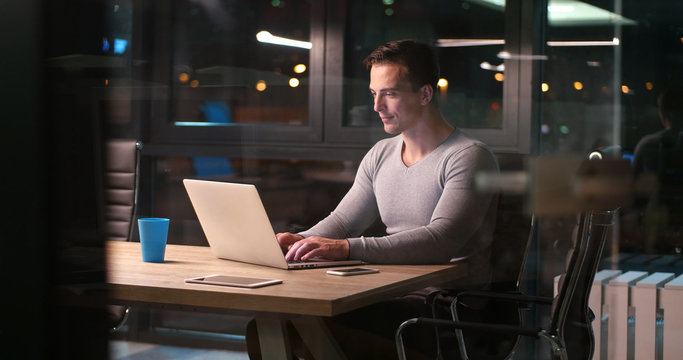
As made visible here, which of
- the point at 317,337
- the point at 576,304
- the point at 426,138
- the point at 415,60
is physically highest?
the point at 415,60

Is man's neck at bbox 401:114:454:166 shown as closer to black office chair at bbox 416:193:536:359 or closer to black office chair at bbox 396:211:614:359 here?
black office chair at bbox 416:193:536:359

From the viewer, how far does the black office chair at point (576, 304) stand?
144 cm

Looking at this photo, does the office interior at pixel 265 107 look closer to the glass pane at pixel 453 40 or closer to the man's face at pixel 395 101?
the glass pane at pixel 453 40

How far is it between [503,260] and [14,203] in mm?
1582

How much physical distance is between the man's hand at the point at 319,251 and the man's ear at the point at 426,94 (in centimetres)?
49

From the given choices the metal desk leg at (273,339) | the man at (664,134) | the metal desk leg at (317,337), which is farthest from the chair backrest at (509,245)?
the metal desk leg at (273,339)

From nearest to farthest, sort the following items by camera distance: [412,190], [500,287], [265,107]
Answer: [412,190] < [500,287] < [265,107]

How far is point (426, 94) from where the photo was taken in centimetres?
206

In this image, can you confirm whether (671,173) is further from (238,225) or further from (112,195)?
(112,195)

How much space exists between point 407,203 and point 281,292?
2.26 feet

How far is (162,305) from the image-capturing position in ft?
4.83

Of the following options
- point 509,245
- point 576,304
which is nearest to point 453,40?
point 509,245

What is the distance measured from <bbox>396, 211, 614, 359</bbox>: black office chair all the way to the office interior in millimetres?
65

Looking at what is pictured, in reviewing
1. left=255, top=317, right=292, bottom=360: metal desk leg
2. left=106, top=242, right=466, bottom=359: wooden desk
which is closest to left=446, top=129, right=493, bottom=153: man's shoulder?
left=106, top=242, right=466, bottom=359: wooden desk
